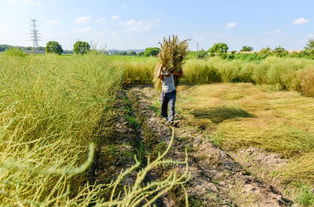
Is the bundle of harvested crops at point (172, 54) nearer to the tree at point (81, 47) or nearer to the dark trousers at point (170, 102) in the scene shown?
the dark trousers at point (170, 102)

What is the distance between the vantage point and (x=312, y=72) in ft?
27.4

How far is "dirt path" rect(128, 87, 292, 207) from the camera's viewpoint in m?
2.78

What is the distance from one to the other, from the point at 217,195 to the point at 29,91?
2.20 metres

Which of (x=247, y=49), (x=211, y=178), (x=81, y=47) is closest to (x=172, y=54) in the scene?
(x=211, y=178)

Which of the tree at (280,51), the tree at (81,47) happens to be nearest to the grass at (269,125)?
the tree at (81,47)

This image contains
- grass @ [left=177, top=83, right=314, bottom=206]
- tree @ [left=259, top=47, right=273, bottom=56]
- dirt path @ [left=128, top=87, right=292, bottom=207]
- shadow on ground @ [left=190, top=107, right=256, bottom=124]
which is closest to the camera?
dirt path @ [left=128, top=87, right=292, bottom=207]

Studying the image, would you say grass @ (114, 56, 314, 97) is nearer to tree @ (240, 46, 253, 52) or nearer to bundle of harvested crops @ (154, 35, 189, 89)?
bundle of harvested crops @ (154, 35, 189, 89)

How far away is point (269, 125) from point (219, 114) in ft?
4.65

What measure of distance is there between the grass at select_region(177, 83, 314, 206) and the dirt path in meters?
0.42

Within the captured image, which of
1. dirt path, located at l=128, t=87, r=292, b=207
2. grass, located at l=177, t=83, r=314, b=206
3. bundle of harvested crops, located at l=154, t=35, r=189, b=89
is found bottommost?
dirt path, located at l=128, t=87, r=292, b=207

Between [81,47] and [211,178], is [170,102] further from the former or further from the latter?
[81,47]

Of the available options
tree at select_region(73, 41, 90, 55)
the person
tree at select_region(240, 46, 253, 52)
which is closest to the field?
the person

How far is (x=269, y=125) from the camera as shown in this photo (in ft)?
15.4

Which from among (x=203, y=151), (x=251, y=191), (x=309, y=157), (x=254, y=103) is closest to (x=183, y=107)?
(x=254, y=103)
